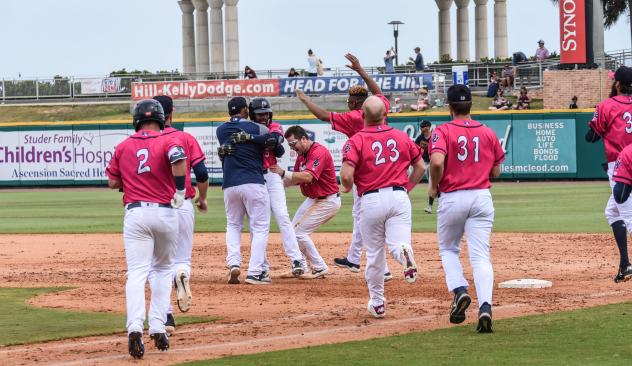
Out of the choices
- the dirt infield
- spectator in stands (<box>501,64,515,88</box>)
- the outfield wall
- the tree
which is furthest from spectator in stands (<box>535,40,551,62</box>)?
the dirt infield

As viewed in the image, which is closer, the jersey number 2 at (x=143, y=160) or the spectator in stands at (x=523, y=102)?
the jersey number 2 at (x=143, y=160)

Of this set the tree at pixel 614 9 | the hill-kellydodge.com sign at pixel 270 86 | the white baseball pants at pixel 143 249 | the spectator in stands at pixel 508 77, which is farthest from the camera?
the tree at pixel 614 9

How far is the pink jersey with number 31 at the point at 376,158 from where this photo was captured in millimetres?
10359

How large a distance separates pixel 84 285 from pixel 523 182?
26179mm

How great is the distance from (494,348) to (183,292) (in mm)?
2698

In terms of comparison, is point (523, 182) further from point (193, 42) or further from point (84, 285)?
point (193, 42)

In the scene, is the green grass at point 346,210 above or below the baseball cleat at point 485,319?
below

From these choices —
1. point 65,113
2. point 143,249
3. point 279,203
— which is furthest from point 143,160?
point 65,113

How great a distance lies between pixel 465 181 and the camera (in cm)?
977

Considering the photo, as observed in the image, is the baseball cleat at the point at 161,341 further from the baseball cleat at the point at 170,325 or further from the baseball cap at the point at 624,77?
the baseball cap at the point at 624,77

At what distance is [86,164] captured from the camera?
41.6 metres

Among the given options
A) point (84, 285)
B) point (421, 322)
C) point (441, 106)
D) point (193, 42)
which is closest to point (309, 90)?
point (441, 106)

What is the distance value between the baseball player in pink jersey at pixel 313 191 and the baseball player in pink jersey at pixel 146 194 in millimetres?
4789

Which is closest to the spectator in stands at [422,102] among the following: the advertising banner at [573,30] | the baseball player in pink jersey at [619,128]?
the advertising banner at [573,30]
